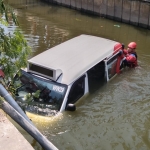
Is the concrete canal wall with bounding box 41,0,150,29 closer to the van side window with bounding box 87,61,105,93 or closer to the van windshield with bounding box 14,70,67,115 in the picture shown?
the van side window with bounding box 87,61,105,93

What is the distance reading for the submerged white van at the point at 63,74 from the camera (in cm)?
726

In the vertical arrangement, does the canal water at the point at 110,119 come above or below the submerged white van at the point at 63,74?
below

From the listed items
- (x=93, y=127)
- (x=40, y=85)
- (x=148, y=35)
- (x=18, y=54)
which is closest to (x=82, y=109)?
(x=93, y=127)

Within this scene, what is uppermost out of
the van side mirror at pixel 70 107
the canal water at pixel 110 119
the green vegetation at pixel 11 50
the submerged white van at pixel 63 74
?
the green vegetation at pixel 11 50

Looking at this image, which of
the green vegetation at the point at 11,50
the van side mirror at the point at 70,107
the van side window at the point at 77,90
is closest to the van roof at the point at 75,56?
the van side window at the point at 77,90

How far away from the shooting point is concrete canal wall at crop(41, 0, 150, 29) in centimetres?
1672

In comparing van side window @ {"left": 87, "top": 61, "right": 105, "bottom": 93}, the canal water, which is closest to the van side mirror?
the canal water

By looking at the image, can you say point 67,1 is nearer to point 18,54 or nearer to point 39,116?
point 39,116

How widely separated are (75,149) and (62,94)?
1312 mm

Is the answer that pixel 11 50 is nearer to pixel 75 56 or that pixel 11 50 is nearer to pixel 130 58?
pixel 75 56

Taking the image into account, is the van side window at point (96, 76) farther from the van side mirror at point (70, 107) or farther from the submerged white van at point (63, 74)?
the van side mirror at point (70, 107)

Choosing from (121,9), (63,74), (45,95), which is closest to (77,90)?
(63,74)

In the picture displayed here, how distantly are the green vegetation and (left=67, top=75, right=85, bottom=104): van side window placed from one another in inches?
142

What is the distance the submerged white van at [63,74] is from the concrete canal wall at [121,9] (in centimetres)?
843
